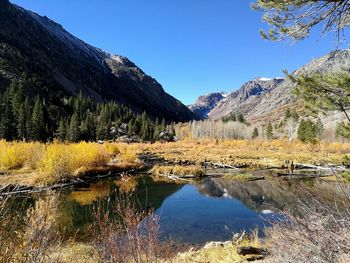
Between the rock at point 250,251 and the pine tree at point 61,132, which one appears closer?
the rock at point 250,251

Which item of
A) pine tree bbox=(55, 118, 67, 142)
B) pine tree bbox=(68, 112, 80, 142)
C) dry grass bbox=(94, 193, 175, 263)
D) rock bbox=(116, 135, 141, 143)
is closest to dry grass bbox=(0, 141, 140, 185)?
dry grass bbox=(94, 193, 175, 263)

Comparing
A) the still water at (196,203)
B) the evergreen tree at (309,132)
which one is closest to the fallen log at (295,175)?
the still water at (196,203)

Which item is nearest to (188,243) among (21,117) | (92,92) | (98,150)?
(98,150)

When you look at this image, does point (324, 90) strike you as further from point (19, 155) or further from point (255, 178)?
point (19, 155)

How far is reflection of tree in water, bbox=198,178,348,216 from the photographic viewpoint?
2394 cm

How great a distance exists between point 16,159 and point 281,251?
112 ft

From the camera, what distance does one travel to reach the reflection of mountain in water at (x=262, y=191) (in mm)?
23984

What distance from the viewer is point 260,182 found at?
107ft

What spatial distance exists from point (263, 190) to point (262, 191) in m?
0.39

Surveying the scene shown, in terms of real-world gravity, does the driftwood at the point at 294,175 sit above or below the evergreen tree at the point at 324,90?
below

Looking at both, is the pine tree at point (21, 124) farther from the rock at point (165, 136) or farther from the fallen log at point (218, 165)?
the rock at point (165, 136)

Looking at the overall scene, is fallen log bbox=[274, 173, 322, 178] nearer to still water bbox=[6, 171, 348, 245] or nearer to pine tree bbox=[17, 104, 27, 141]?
still water bbox=[6, 171, 348, 245]

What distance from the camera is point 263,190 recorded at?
28.9 metres

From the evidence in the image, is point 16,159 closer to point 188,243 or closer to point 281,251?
point 188,243
